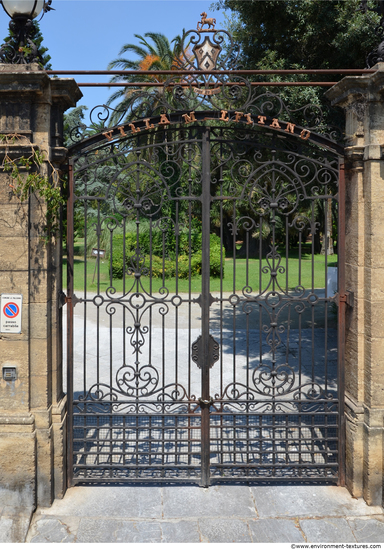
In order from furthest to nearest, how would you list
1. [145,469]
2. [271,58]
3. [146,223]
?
[146,223] → [271,58] → [145,469]

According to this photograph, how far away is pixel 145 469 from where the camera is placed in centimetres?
528

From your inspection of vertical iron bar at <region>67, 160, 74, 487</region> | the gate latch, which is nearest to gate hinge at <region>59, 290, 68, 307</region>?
vertical iron bar at <region>67, 160, 74, 487</region>

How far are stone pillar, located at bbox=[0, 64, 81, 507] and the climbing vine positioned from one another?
2cm

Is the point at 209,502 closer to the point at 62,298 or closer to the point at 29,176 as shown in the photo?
the point at 62,298

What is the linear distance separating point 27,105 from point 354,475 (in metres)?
4.77

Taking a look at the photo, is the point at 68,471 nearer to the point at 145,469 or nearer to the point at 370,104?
the point at 145,469

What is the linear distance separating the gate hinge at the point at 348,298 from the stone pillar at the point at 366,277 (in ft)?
0.20

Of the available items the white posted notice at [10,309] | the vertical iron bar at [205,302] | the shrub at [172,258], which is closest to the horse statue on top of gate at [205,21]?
the vertical iron bar at [205,302]

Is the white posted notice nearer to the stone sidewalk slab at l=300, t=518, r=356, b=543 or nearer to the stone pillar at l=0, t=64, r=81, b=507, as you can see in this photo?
the stone pillar at l=0, t=64, r=81, b=507

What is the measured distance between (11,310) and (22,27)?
2.70m

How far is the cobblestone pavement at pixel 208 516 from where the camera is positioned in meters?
4.13

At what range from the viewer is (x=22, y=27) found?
15.1 feet

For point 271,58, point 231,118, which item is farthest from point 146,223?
point 231,118

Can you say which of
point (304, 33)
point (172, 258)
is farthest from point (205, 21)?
point (172, 258)
